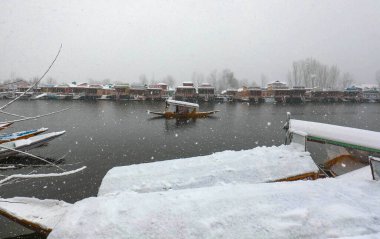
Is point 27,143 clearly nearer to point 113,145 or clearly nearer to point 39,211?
point 113,145

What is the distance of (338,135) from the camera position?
6.42 metres

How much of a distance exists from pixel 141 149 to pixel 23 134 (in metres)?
8.91

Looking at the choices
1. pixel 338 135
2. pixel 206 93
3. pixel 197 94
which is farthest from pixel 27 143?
pixel 206 93

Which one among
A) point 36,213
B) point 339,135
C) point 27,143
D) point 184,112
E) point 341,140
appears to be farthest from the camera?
point 184,112

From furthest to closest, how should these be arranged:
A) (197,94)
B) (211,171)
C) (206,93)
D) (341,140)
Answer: (197,94), (206,93), (341,140), (211,171)

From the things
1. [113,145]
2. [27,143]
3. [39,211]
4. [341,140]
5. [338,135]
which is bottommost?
[113,145]

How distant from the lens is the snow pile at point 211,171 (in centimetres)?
534

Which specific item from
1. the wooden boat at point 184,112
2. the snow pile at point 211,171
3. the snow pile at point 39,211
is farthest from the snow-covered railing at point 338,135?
the wooden boat at point 184,112

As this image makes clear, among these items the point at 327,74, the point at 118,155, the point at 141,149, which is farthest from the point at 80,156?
the point at 327,74

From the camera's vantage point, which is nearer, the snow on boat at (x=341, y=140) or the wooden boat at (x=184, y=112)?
the snow on boat at (x=341, y=140)

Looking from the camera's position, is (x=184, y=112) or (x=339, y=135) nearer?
(x=339, y=135)

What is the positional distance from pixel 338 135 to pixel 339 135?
0.02 metres

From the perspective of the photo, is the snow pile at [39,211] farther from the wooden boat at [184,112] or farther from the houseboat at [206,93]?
the houseboat at [206,93]

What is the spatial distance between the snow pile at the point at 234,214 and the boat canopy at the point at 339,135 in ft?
8.18
